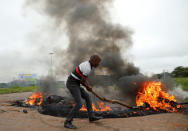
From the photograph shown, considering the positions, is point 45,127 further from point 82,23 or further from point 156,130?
point 82,23

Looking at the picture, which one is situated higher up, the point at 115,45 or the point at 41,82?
the point at 115,45

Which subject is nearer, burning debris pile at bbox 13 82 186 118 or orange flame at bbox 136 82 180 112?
burning debris pile at bbox 13 82 186 118

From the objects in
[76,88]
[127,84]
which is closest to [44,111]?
[76,88]

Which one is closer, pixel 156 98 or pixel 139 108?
pixel 139 108

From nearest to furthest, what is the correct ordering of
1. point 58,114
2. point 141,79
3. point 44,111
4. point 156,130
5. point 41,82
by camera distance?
point 156,130
point 58,114
point 44,111
point 141,79
point 41,82

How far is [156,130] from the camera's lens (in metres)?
4.18

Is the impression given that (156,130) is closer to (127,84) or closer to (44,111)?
(44,111)

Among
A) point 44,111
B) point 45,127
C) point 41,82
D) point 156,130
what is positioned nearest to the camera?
point 156,130

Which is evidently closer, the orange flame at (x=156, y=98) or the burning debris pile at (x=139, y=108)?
the burning debris pile at (x=139, y=108)

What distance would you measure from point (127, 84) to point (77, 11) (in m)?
8.11

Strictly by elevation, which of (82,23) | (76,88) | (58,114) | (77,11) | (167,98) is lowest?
(58,114)

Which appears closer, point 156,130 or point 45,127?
point 156,130

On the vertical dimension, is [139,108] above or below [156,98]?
below

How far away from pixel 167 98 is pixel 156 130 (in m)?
3.43
